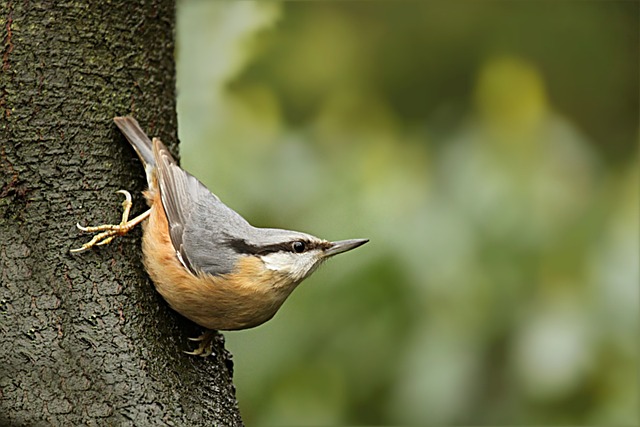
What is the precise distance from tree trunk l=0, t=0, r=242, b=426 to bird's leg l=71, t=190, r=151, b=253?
0.08ft

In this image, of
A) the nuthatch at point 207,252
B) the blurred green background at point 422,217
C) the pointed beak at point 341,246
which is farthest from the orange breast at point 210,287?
the blurred green background at point 422,217

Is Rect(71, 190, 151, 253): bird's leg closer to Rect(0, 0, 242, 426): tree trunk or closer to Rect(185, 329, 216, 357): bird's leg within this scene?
Rect(0, 0, 242, 426): tree trunk

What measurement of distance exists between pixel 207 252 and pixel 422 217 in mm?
1085

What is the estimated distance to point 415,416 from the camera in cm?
354

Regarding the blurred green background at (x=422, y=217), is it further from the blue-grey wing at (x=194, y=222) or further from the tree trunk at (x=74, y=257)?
the tree trunk at (x=74, y=257)

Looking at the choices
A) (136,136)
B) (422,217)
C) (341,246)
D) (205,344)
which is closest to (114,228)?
(136,136)

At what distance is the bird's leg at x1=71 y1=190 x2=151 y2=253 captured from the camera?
2643 millimetres

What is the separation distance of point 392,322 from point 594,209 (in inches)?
A: 37.2

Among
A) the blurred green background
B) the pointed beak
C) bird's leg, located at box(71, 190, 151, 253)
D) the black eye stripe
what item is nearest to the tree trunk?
bird's leg, located at box(71, 190, 151, 253)

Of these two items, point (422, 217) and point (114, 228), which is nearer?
point (114, 228)

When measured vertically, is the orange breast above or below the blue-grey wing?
below

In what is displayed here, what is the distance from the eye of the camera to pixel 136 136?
275cm

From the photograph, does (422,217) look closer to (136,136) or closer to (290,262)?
(290,262)

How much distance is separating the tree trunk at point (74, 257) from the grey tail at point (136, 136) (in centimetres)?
3
